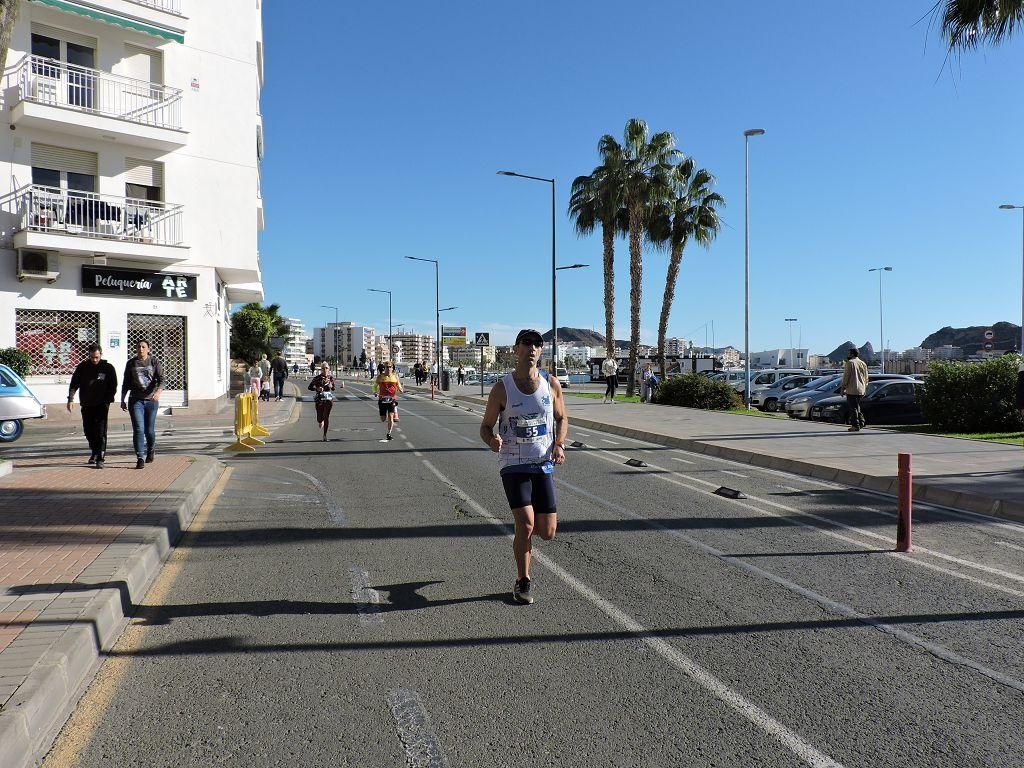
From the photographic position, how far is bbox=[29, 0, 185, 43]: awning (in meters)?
20.0

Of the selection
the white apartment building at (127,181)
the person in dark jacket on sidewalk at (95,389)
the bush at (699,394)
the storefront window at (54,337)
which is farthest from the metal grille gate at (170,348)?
the bush at (699,394)

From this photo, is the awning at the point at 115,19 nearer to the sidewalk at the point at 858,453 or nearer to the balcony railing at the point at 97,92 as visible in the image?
the balcony railing at the point at 97,92

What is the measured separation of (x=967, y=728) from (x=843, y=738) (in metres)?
0.59

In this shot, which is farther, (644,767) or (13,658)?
(13,658)

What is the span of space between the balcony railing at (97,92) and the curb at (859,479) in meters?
17.0

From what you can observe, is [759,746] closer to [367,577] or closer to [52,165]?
[367,577]

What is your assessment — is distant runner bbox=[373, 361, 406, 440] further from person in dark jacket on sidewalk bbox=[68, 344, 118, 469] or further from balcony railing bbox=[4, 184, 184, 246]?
balcony railing bbox=[4, 184, 184, 246]

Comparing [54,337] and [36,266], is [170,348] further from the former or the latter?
[36,266]

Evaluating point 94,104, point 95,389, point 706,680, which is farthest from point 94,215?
point 706,680

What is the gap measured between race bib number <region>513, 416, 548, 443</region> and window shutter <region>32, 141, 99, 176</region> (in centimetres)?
2115

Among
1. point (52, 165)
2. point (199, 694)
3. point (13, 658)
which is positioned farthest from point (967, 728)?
point (52, 165)

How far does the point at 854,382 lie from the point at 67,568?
16163 mm

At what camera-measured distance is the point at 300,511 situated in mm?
8516

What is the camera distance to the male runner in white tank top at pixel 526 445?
16.9 ft
